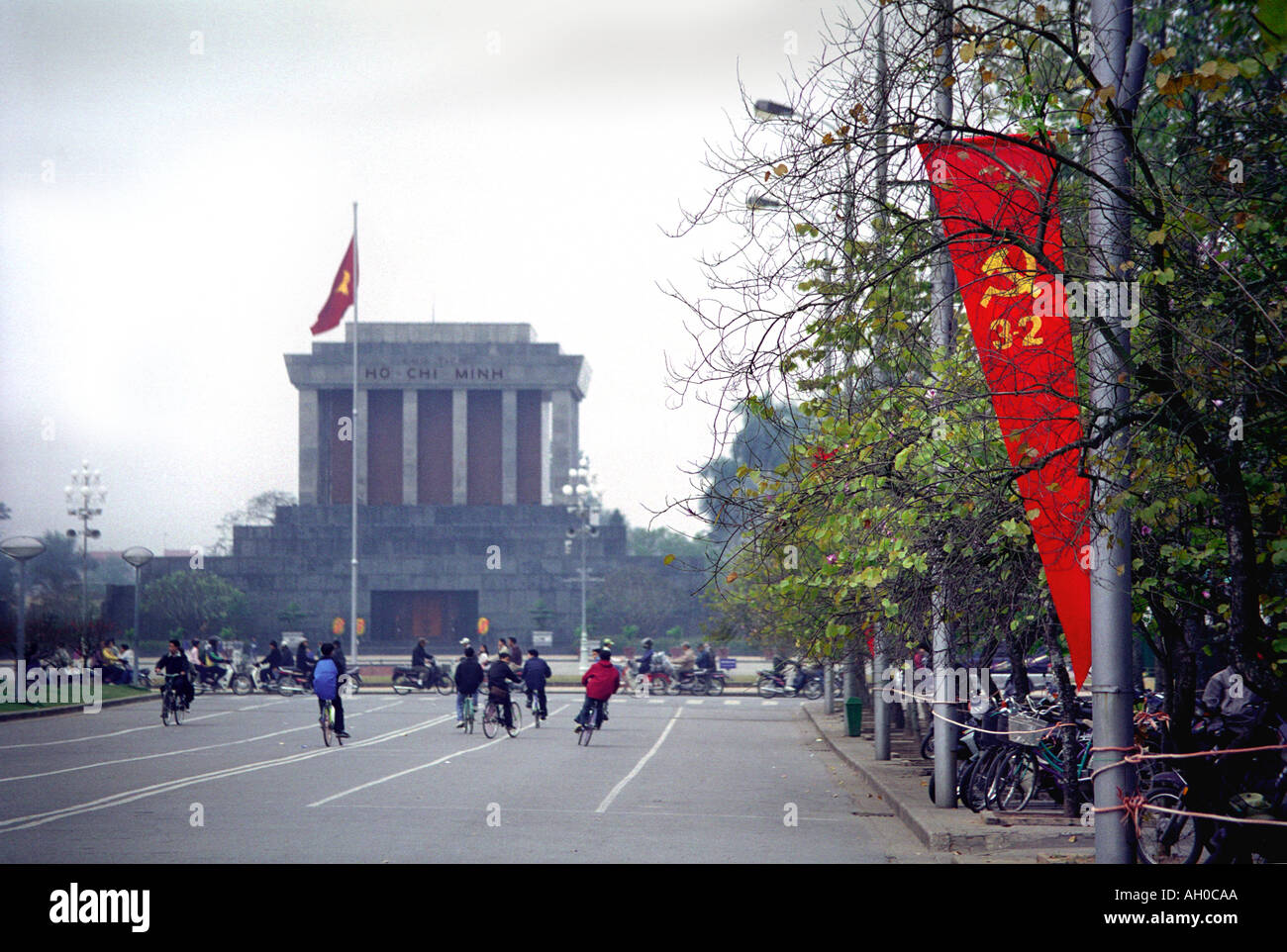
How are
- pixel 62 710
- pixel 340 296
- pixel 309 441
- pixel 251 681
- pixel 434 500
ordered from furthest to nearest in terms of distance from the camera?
1. pixel 434 500
2. pixel 309 441
3. pixel 340 296
4. pixel 251 681
5. pixel 62 710

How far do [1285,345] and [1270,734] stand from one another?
4.98 meters

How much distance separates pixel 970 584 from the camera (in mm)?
11344

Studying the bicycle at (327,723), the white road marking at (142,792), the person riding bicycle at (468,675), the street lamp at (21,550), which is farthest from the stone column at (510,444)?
the bicycle at (327,723)

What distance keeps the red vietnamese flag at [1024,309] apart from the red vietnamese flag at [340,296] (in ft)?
153

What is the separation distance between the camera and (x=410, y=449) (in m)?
78.2

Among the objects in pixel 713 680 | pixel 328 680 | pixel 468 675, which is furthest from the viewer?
pixel 713 680

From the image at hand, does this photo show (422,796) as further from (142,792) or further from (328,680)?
(328,680)

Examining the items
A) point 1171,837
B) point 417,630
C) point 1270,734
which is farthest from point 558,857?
point 417,630

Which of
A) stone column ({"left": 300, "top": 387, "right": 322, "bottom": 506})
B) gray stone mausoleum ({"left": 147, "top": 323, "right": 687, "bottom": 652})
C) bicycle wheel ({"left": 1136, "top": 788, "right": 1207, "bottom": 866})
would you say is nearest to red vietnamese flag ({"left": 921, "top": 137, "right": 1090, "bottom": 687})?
bicycle wheel ({"left": 1136, "top": 788, "right": 1207, "bottom": 866})

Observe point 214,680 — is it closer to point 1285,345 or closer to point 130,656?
point 130,656

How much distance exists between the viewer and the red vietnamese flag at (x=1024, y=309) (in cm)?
762

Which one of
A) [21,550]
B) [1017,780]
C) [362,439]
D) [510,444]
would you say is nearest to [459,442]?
[510,444]

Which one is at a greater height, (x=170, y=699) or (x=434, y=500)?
(x=434, y=500)

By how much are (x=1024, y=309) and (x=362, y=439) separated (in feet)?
239
